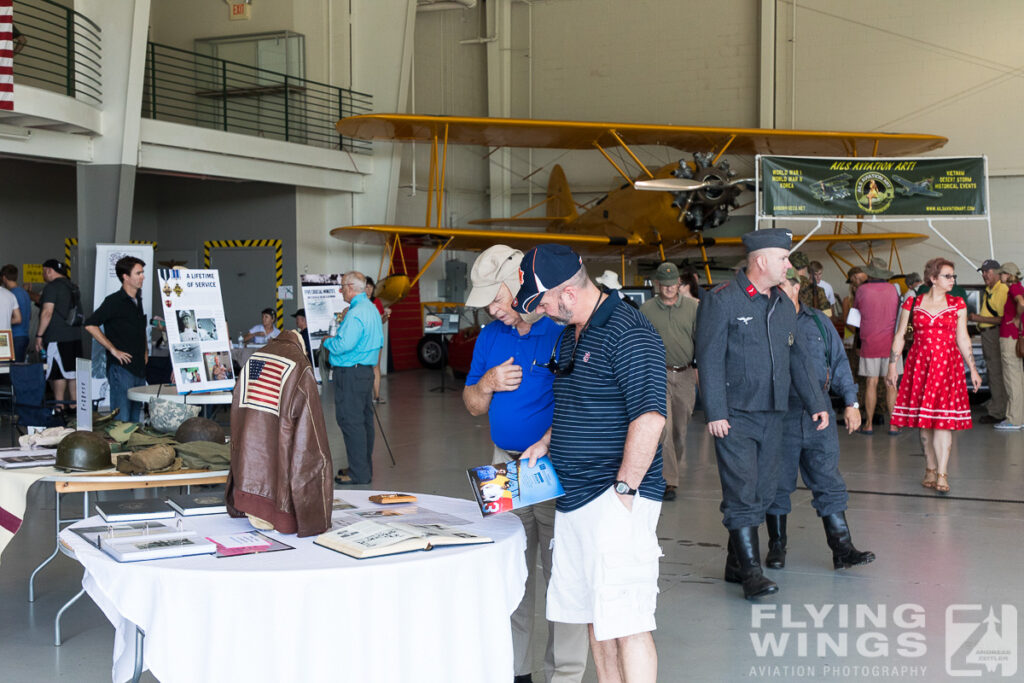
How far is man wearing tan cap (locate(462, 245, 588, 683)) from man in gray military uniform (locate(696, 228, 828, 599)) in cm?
137

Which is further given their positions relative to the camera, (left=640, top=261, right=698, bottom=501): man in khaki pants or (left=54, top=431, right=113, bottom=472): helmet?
(left=640, top=261, right=698, bottom=501): man in khaki pants

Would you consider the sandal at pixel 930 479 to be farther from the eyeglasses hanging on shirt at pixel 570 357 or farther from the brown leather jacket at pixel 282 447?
the brown leather jacket at pixel 282 447

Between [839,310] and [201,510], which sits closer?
[201,510]

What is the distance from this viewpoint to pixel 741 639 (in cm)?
378

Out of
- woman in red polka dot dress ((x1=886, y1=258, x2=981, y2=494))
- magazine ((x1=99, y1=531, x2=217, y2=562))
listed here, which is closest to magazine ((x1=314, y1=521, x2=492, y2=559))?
magazine ((x1=99, y1=531, x2=217, y2=562))

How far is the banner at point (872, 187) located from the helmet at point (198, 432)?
319 inches

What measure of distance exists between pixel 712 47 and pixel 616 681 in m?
16.4

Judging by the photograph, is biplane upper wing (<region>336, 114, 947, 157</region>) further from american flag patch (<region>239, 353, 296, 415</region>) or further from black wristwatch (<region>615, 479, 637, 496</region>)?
black wristwatch (<region>615, 479, 637, 496</region>)

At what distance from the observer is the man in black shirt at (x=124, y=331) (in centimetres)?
648

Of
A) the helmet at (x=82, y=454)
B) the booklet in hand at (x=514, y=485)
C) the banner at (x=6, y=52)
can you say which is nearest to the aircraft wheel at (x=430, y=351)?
the banner at (x=6, y=52)

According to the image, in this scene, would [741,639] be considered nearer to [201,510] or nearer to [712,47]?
[201,510]

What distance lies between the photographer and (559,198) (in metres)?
17.5

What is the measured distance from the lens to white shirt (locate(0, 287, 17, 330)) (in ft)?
31.3

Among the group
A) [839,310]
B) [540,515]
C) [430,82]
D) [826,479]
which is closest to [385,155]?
[430,82]
